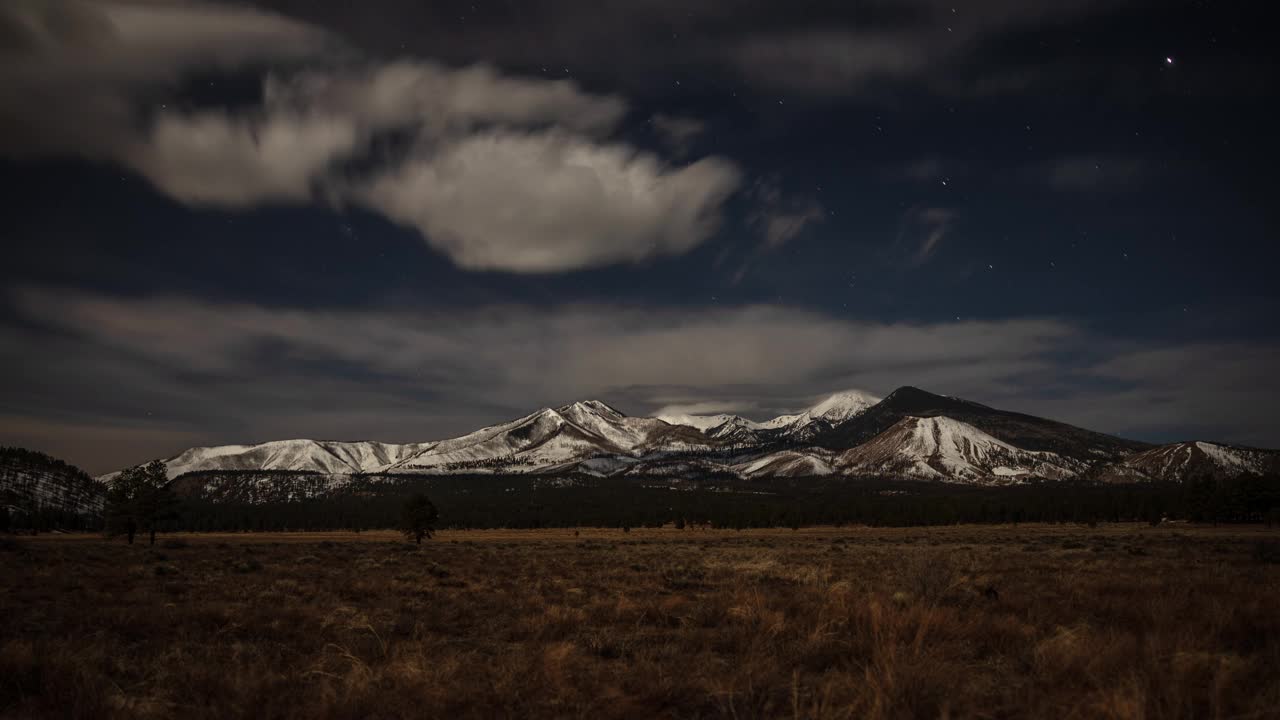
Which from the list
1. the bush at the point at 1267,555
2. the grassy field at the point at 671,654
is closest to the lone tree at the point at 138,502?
the grassy field at the point at 671,654

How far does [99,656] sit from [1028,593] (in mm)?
15627

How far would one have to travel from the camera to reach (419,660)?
23.9ft

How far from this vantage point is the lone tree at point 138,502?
56250 mm

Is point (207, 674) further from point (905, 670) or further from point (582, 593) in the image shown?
point (582, 593)

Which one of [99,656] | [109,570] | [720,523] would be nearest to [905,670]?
[99,656]

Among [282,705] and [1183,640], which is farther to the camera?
[1183,640]

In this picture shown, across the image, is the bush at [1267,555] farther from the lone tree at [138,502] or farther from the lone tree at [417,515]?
the lone tree at [417,515]

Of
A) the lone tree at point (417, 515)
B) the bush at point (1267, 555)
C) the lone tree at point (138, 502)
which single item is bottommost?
the lone tree at point (417, 515)

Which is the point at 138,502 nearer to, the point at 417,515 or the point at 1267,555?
the point at 417,515

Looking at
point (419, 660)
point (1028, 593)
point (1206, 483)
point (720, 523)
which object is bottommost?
point (720, 523)

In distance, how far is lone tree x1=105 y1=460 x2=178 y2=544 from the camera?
56250 mm

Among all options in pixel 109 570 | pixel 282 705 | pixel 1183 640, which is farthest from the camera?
pixel 109 570

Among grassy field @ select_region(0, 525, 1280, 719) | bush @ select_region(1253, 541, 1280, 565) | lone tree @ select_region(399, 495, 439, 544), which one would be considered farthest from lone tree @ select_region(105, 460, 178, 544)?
bush @ select_region(1253, 541, 1280, 565)

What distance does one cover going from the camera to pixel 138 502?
56.4 meters
